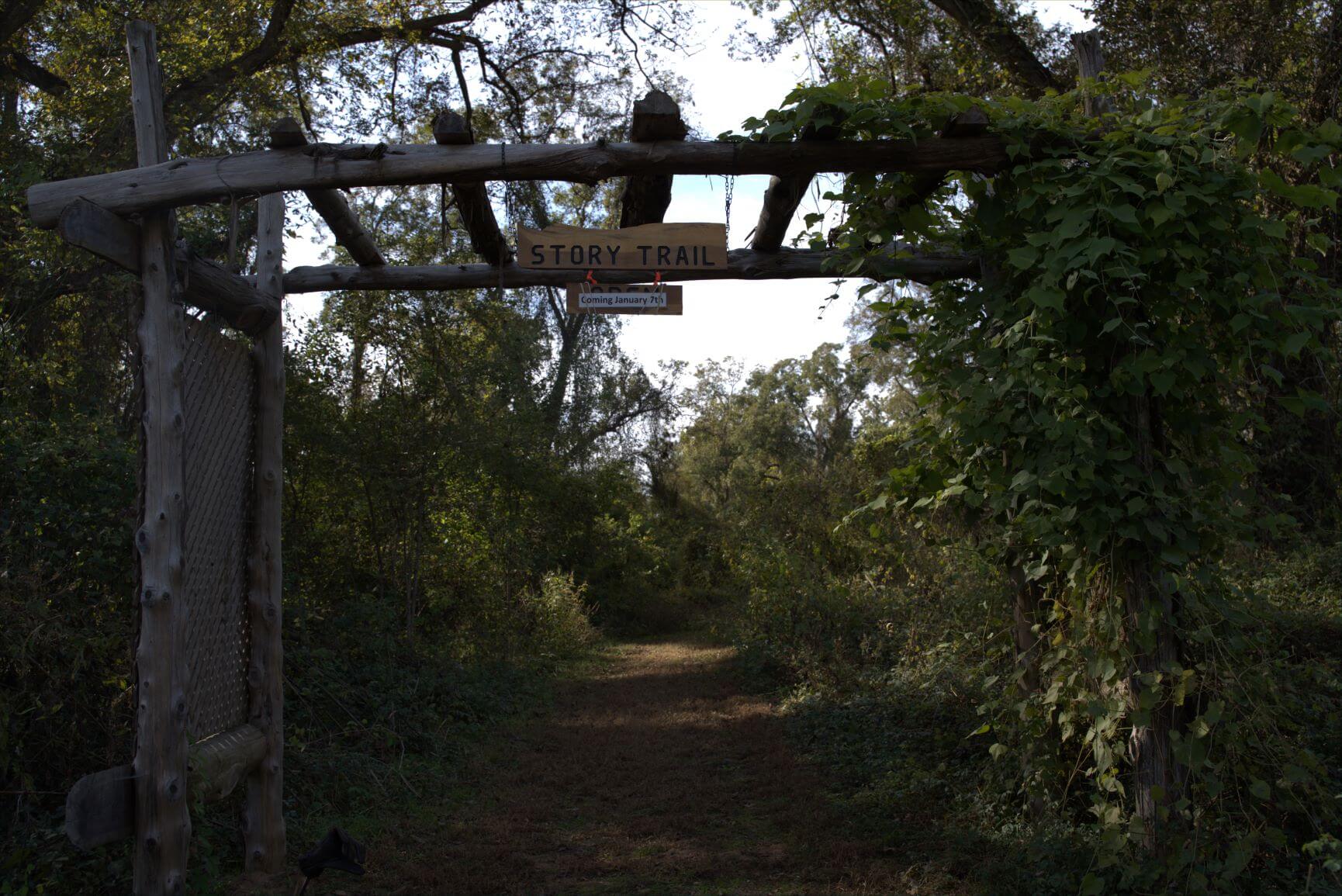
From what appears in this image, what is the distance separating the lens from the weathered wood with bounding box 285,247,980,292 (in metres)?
5.51

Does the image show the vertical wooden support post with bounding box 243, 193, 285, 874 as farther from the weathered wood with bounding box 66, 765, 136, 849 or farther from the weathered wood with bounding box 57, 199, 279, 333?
the weathered wood with bounding box 66, 765, 136, 849

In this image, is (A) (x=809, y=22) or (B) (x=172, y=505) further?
(A) (x=809, y=22)

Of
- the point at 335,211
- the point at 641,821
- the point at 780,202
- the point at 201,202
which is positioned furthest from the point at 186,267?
the point at 641,821

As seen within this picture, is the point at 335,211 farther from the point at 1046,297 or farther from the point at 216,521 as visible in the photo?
the point at 1046,297

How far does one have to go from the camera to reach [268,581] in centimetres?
588

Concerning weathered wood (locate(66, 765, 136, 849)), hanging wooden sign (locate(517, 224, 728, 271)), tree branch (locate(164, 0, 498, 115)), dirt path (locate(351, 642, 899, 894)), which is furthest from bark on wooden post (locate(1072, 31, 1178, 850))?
tree branch (locate(164, 0, 498, 115))

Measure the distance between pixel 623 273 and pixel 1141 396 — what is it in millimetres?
2720

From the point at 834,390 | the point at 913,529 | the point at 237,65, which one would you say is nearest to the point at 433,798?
the point at 913,529

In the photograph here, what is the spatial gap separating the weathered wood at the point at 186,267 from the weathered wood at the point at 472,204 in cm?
131

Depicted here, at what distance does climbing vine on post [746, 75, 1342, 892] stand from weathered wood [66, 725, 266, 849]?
396cm

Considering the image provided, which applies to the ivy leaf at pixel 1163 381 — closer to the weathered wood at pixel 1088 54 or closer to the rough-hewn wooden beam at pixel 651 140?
the weathered wood at pixel 1088 54

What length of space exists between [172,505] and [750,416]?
1261 inches

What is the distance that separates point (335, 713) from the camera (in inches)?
329

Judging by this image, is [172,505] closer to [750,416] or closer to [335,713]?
[335,713]
